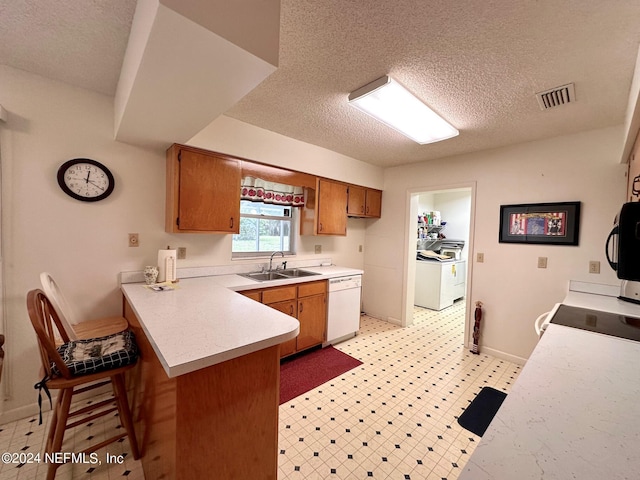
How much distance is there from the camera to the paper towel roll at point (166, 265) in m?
2.15

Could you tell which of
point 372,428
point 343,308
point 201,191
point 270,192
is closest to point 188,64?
point 201,191

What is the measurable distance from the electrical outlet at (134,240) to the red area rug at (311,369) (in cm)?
171

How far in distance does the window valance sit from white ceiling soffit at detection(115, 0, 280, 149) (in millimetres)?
1101

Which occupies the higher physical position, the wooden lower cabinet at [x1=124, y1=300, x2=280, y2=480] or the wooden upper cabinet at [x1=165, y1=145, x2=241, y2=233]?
the wooden upper cabinet at [x1=165, y1=145, x2=241, y2=233]

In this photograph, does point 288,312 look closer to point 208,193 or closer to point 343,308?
point 343,308

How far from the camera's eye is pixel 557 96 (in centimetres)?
180

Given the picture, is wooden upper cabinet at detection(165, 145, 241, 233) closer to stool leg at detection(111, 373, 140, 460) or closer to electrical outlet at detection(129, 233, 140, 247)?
electrical outlet at detection(129, 233, 140, 247)

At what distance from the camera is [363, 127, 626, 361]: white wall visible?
2.31 m

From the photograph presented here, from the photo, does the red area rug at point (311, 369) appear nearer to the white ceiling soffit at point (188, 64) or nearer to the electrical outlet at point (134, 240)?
the electrical outlet at point (134, 240)

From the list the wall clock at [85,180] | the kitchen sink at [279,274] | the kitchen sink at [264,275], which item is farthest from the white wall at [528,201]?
the wall clock at [85,180]

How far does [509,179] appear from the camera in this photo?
280cm

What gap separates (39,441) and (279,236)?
7.97ft

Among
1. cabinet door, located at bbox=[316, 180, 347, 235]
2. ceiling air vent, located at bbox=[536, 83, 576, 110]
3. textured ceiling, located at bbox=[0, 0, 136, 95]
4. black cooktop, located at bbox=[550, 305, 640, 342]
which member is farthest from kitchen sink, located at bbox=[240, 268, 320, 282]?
ceiling air vent, located at bbox=[536, 83, 576, 110]

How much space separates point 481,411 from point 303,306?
5.62 feet
